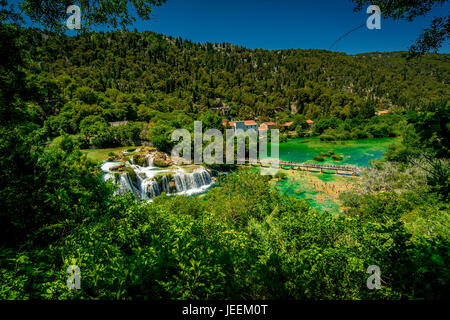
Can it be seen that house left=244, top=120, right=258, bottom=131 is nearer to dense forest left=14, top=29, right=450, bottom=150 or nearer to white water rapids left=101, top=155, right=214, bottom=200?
dense forest left=14, top=29, right=450, bottom=150

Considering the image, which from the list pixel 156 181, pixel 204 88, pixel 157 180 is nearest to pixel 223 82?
pixel 204 88

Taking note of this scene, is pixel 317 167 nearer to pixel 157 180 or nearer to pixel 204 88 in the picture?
pixel 157 180

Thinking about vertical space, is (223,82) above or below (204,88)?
above

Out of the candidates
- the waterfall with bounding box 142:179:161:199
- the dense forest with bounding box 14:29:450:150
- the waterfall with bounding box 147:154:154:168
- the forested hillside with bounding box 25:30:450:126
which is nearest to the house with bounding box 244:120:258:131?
the dense forest with bounding box 14:29:450:150

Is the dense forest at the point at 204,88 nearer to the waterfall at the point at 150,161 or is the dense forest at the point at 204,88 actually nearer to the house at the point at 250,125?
the waterfall at the point at 150,161

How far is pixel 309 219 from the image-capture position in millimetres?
7426

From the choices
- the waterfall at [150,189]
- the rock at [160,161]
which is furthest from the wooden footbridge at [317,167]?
the waterfall at [150,189]

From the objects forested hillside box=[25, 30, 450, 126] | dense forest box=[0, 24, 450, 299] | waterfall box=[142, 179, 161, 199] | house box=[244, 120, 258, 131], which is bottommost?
waterfall box=[142, 179, 161, 199]

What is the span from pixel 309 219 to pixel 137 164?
1039 inches

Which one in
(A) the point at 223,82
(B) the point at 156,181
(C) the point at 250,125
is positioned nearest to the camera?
(B) the point at 156,181

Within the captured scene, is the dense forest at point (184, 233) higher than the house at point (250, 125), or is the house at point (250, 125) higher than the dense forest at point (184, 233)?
the house at point (250, 125)

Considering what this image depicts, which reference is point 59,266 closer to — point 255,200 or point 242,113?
point 255,200

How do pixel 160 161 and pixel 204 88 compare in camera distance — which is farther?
pixel 204 88
